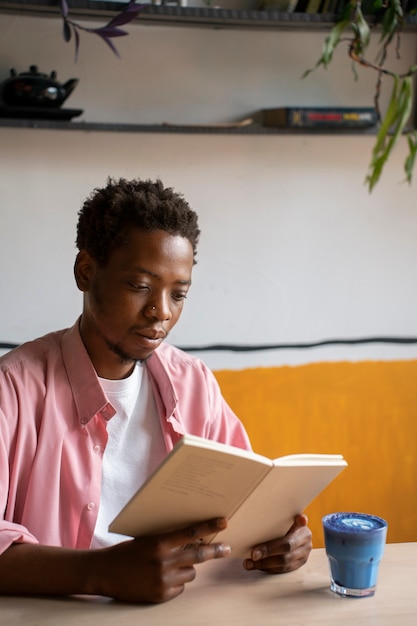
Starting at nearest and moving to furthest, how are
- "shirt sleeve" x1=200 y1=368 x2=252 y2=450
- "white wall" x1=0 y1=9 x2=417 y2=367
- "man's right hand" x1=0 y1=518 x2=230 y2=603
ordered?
"man's right hand" x1=0 y1=518 x2=230 y2=603 → "shirt sleeve" x1=200 y1=368 x2=252 y2=450 → "white wall" x1=0 y1=9 x2=417 y2=367

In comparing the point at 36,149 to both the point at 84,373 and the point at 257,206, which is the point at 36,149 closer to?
the point at 257,206

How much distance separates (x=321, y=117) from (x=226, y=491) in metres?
1.52

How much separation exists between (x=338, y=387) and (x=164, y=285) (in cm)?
124

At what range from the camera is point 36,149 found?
2.39 metres

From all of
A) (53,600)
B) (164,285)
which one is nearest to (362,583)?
(53,600)

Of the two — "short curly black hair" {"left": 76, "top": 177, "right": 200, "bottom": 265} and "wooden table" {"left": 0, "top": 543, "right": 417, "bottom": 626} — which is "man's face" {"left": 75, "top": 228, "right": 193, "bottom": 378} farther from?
"wooden table" {"left": 0, "top": 543, "right": 417, "bottom": 626}

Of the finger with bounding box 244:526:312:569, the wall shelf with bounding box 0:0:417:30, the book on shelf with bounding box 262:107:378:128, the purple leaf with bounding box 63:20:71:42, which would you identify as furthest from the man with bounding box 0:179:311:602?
the book on shelf with bounding box 262:107:378:128

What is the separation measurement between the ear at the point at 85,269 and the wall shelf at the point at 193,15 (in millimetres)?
871

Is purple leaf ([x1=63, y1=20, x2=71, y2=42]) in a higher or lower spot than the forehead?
higher

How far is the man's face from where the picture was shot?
1.53 metres

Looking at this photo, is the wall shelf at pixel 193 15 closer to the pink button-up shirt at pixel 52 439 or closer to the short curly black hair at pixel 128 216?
the short curly black hair at pixel 128 216

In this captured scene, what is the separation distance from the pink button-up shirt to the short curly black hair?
7.2 inches

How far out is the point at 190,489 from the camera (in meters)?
1.18

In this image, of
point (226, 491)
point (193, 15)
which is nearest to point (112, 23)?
point (193, 15)
